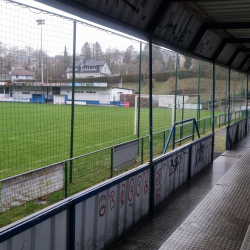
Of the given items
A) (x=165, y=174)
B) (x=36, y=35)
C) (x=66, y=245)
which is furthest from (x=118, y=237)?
(x=36, y=35)

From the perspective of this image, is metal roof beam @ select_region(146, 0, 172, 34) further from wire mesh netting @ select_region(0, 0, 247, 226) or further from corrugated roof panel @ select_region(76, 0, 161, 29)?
wire mesh netting @ select_region(0, 0, 247, 226)

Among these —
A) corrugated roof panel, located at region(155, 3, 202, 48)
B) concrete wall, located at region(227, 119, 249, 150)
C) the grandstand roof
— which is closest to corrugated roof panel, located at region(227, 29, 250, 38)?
the grandstand roof

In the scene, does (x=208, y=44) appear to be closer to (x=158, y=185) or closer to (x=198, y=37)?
(x=198, y=37)

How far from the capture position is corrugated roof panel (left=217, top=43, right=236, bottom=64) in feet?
29.2

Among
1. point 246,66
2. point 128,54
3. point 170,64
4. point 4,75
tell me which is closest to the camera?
point 4,75

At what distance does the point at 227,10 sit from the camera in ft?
17.9

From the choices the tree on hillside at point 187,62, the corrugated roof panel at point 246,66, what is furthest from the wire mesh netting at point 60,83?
the corrugated roof panel at point 246,66

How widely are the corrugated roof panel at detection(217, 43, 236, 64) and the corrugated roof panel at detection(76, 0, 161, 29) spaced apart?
190 inches

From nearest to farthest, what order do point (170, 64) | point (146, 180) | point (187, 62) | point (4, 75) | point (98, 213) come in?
point (4, 75)
point (98, 213)
point (146, 180)
point (170, 64)
point (187, 62)

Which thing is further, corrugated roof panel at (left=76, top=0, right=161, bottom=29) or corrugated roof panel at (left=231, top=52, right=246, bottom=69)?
corrugated roof panel at (left=231, top=52, right=246, bottom=69)

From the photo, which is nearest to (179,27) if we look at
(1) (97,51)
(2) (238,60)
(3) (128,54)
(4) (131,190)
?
(3) (128,54)

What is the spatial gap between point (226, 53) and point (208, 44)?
198 centimetres

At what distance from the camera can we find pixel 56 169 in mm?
4105

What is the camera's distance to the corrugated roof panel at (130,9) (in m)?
3.58
